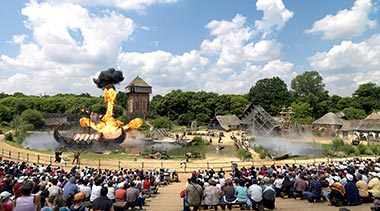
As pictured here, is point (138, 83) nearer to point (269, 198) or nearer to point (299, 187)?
point (299, 187)

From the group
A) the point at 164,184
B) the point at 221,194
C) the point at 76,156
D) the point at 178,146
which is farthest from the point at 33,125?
the point at 221,194

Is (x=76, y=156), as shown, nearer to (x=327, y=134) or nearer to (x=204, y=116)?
(x=327, y=134)

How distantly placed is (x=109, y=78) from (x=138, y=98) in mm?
29733

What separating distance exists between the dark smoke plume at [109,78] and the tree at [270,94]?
148 ft

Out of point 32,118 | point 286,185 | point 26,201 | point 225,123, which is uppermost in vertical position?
point 32,118

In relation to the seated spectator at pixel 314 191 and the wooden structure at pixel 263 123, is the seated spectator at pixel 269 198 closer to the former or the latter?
the seated spectator at pixel 314 191

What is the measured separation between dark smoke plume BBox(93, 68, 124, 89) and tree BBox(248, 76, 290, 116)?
148 feet

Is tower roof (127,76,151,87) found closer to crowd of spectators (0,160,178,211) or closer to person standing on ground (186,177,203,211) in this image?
crowd of spectators (0,160,178,211)

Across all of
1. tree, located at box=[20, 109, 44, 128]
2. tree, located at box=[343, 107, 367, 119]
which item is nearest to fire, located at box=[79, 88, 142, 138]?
tree, located at box=[20, 109, 44, 128]

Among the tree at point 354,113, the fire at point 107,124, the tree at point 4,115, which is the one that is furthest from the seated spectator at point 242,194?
the tree at point 4,115

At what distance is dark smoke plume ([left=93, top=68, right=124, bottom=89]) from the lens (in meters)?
A: 62.3

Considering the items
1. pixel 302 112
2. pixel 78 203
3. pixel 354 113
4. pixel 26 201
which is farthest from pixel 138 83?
pixel 26 201

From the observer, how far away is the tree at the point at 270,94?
303ft

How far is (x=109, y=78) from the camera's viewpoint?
6234cm
